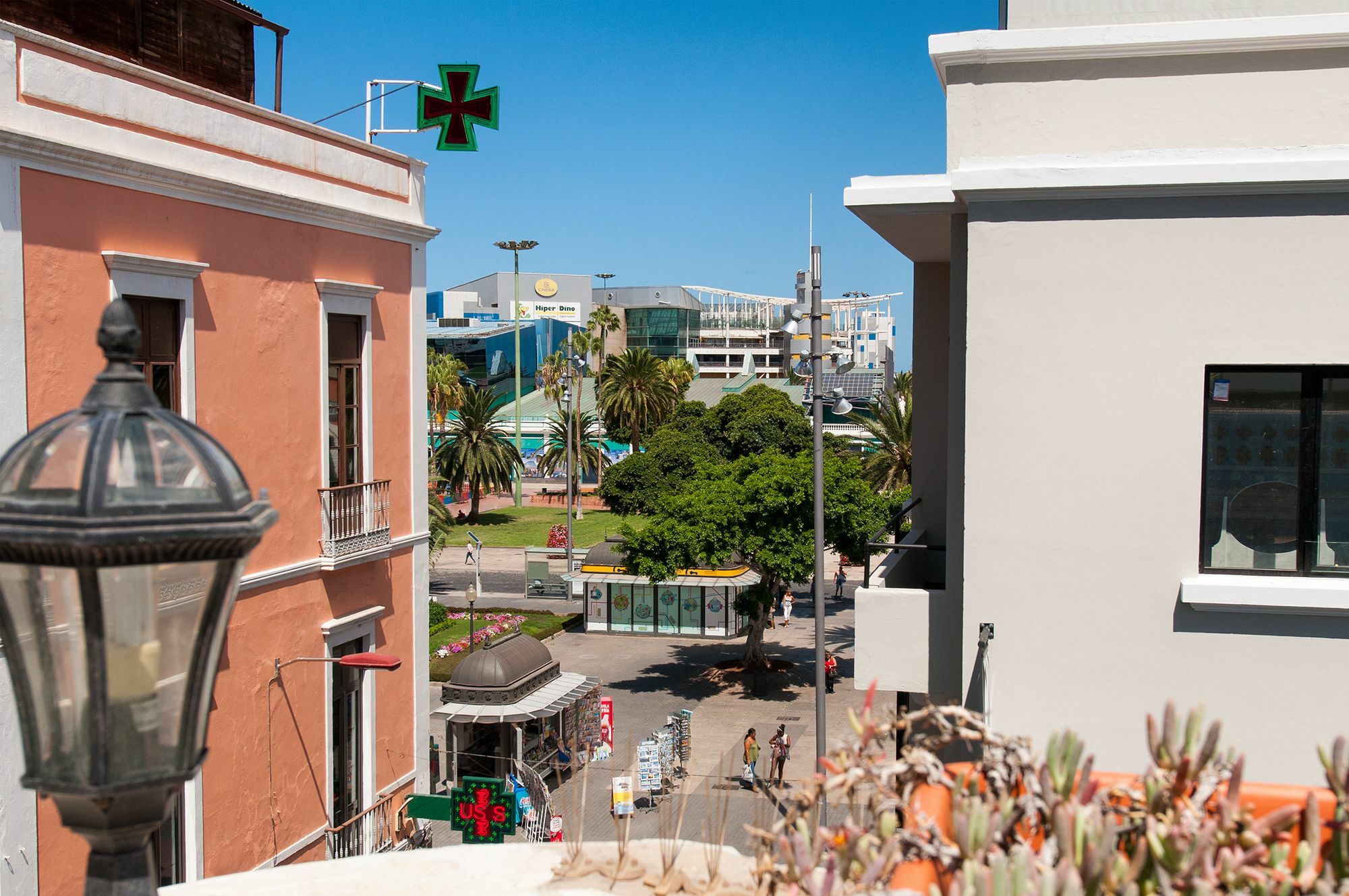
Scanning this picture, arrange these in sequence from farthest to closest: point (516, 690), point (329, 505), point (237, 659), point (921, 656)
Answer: point (516, 690) → point (329, 505) → point (237, 659) → point (921, 656)

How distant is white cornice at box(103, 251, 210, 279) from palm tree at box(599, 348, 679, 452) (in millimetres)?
51984

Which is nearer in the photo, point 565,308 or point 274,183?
point 274,183

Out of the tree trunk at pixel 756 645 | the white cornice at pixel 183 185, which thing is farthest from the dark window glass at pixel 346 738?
the tree trunk at pixel 756 645

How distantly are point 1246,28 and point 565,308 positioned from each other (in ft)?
499

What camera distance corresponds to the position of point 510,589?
44062 mm


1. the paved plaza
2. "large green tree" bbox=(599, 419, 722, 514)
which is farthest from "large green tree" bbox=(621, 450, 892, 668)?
"large green tree" bbox=(599, 419, 722, 514)

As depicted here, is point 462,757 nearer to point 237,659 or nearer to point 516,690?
point 516,690

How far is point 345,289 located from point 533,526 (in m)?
47.2

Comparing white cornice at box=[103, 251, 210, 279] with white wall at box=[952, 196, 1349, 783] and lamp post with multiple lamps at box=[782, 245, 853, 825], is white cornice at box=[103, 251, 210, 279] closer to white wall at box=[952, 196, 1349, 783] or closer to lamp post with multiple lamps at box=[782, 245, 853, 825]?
lamp post with multiple lamps at box=[782, 245, 853, 825]

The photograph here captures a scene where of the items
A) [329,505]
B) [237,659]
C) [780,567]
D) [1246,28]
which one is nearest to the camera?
[1246,28]

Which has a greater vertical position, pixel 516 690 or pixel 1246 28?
pixel 1246 28

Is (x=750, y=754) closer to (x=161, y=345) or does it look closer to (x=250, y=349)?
(x=250, y=349)

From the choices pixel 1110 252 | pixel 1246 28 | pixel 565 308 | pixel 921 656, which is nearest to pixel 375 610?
pixel 921 656

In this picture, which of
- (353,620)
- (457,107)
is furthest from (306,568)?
(457,107)
